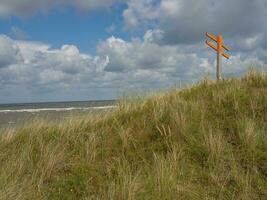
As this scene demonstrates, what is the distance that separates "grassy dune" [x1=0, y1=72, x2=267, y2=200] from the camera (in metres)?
5.07

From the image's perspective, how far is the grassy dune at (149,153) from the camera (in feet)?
16.6

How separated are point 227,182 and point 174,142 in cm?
126

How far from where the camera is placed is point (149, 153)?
6.36m

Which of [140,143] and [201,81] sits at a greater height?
[201,81]

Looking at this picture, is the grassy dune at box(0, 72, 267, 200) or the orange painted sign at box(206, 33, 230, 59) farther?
the orange painted sign at box(206, 33, 230, 59)

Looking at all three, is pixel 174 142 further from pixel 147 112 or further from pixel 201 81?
pixel 201 81

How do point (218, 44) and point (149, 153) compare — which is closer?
point (149, 153)

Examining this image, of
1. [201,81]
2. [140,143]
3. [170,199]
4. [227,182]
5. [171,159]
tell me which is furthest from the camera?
[201,81]

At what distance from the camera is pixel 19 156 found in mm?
6012

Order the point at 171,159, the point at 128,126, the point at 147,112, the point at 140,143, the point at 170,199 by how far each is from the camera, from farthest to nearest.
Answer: the point at 147,112, the point at 128,126, the point at 140,143, the point at 171,159, the point at 170,199

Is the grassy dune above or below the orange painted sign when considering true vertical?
below

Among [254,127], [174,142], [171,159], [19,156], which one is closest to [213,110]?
[254,127]

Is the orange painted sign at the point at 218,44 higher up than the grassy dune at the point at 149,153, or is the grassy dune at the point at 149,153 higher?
the orange painted sign at the point at 218,44

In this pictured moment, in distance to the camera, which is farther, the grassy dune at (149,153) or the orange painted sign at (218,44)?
the orange painted sign at (218,44)
